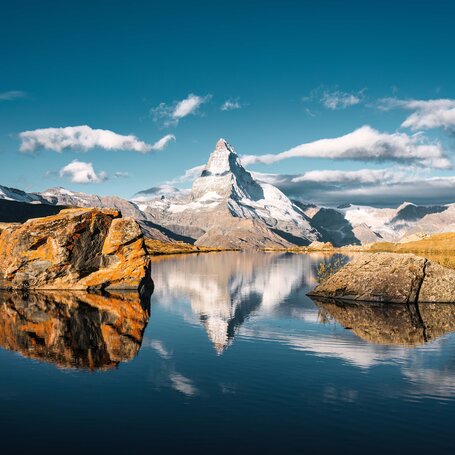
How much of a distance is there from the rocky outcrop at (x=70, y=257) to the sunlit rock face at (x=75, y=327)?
5484mm

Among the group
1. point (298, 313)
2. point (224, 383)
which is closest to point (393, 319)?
point (298, 313)

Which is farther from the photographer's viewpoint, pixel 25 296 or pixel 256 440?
pixel 25 296

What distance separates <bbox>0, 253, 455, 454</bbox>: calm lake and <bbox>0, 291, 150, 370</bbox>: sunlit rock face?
157 millimetres

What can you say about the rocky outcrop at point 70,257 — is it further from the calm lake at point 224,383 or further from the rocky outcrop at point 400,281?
the rocky outcrop at point 400,281

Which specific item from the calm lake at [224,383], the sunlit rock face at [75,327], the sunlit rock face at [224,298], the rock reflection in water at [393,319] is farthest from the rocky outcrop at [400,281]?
the sunlit rock face at [75,327]

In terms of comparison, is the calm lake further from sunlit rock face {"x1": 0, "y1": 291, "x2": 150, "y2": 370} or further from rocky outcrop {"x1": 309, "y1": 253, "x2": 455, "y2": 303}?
rocky outcrop {"x1": 309, "y1": 253, "x2": 455, "y2": 303}

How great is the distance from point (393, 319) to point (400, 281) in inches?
497

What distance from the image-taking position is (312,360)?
3130cm

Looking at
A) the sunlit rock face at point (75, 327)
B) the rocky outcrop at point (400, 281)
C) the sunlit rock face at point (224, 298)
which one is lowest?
the sunlit rock face at point (224, 298)

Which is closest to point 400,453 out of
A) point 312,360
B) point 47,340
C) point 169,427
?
point 169,427

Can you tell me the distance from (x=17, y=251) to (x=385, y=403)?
5690cm

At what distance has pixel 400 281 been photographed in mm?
58281

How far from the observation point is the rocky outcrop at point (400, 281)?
57.8 m

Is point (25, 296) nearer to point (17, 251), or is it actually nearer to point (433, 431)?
point (17, 251)
